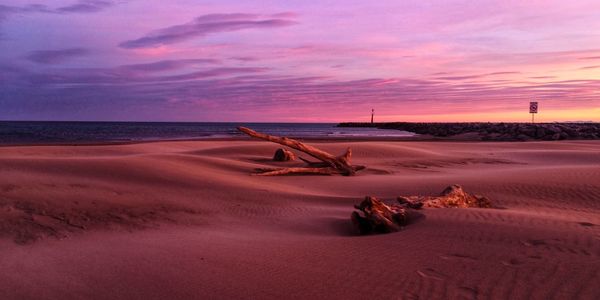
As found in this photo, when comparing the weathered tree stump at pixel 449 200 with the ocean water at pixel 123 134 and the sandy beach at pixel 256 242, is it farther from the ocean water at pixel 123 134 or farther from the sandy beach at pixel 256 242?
the ocean water at pixel 123 134

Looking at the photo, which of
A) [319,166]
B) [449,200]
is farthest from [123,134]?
[449,200]

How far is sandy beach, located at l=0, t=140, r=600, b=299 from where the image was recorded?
4.50 metres

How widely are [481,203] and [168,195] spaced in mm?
5989

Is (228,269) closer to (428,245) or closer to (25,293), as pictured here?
(25,293)

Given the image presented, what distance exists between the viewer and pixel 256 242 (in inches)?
246

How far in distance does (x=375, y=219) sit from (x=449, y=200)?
7.59ft

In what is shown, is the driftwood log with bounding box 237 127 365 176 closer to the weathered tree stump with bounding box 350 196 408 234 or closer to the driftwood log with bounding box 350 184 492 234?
the driftwood log with bounding box 350 184 492 234

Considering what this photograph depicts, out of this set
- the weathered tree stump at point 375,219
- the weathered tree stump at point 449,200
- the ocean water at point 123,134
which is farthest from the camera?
the ocean water at point 123,134

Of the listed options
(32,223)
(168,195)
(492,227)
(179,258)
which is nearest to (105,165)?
(168,195)

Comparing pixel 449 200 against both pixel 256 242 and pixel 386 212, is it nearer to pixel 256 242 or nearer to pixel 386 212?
pixel 386 212

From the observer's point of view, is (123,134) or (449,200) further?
(123,134)

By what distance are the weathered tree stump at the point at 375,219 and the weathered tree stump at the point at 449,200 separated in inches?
41.5

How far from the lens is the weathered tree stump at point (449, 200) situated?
8156mm

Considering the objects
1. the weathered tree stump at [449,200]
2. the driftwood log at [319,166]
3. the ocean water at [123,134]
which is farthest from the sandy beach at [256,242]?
the ocean water at [123,134]
